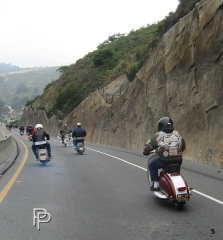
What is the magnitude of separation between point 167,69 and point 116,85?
910 inches

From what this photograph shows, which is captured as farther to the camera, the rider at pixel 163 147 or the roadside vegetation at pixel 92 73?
the roadside vegetation at pixel 92 73

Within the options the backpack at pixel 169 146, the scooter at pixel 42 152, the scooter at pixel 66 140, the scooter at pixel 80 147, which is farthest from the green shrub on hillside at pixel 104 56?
the backpack at pixel 169 146

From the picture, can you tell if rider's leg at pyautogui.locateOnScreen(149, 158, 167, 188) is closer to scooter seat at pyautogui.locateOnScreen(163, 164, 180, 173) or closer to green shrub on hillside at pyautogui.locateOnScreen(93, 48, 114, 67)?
scooter seat at pyautogui.locateOnScreen(163, 164, 180, 173)

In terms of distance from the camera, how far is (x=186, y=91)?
74.7ft

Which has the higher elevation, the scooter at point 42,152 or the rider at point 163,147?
the rider at point 163,147

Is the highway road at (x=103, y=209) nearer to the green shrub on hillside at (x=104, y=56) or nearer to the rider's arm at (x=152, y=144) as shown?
the rider's arm at (x=152, y=144)

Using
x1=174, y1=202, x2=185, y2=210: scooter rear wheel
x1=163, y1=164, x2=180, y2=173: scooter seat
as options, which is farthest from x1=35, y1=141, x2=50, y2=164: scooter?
x1=174, y1=202, x2=185, y2=210: scooter rear wheel

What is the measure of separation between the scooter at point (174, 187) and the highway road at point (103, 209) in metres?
0.24

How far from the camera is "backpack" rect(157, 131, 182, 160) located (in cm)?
739

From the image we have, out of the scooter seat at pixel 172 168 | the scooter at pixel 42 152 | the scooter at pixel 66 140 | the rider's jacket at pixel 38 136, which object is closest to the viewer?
the scooter seat at pixel 172 168

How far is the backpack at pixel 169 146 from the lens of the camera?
24.2 ft

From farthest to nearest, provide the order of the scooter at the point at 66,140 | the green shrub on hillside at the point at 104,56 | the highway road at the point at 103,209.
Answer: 1. the green shrub on hillside at the point at 104,56
2. the scooter at the point at 66,140
3. the highway road at the point at 103,209

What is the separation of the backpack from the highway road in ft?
3.25

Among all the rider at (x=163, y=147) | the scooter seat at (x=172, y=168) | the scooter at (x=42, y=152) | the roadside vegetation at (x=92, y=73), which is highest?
the roadside vegetation at (x=92, y=73)
